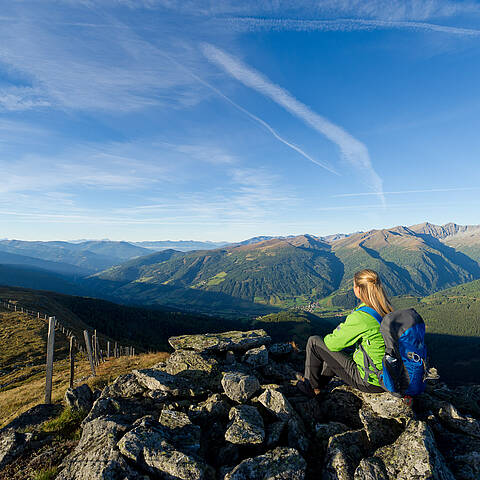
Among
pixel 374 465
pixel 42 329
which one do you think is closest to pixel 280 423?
pixel 374 465

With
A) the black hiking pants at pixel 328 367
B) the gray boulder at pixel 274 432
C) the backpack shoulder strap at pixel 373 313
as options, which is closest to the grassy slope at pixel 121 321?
the black hiking pants at pixel 328 367

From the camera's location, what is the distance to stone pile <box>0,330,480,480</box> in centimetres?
725

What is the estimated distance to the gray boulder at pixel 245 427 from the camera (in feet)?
28.1

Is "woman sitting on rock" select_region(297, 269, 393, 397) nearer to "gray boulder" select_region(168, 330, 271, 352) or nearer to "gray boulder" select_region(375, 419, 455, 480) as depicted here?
"gray boulder" select_region(375, 419, 455, 480)

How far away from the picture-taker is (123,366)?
22500 millimetres

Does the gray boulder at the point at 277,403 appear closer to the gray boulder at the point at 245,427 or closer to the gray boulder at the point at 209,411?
the gray boulder at the point at 245,427

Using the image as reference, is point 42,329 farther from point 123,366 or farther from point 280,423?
point 280,423

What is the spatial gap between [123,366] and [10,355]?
98.7 feet

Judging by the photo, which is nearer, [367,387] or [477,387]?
[367,387]

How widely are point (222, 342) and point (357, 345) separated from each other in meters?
8.73

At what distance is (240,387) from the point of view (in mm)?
11227

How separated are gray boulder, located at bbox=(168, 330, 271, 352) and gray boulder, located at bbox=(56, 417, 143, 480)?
691 cm

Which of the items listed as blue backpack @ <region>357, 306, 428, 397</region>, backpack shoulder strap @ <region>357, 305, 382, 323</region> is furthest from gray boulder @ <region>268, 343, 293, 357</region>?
backpack shoulder strap @ <region>357, 305, 382, 323</region>

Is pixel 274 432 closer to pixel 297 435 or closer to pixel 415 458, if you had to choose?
pixel 297 435
